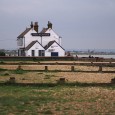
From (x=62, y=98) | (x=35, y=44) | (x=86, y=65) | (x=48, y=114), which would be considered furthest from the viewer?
(x=35, y=44)

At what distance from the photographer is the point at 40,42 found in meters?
64.6

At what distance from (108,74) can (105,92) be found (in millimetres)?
9352

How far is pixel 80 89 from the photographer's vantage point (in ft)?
49.4

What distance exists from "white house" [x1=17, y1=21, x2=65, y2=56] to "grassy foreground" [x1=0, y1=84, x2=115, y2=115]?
46188 mm

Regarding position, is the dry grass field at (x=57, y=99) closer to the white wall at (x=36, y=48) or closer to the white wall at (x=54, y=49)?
the white wall at (x=36, y=48)

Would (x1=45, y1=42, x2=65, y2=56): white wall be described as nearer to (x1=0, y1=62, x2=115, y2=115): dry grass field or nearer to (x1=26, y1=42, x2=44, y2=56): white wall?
(x1=26, y1=42, x2=44, y2=56): white wall

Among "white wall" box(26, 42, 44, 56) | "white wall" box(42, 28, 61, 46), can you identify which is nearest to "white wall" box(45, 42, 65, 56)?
"white wall" box(26, 42, 44, 56)

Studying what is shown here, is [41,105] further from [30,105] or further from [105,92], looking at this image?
[105,92]

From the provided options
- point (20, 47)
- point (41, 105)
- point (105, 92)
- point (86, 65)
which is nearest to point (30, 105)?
point (41, 105)

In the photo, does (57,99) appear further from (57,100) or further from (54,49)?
(54,49)

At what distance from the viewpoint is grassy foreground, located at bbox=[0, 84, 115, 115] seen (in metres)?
10.3

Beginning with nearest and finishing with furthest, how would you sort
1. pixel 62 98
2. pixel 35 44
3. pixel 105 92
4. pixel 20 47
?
1. pixel 62 98
2. pixel 105 92
3. pixel 35 44
4. pixel 20 47

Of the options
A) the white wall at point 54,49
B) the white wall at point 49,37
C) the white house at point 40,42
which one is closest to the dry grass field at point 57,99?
the white house at point 40,42

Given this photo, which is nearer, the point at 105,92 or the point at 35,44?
the point at 105,92
